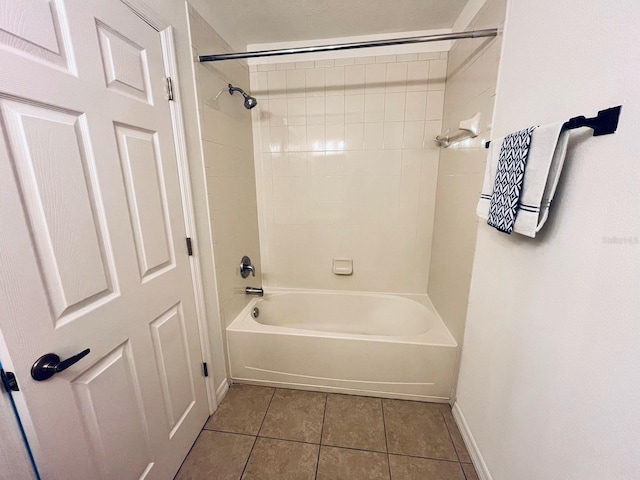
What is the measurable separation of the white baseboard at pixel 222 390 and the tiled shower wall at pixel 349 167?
37.0 inches

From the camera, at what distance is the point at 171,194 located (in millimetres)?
1180

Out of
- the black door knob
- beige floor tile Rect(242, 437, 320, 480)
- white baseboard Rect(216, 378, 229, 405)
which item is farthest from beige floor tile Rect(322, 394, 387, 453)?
the black door knob

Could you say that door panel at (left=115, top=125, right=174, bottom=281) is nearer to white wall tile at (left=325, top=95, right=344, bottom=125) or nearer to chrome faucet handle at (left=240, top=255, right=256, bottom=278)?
chrome faucet handle at (left=240, top=255, right=256, bottom=278)

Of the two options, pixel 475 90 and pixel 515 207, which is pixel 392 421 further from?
pixel 475 90

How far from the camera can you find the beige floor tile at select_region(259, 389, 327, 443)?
145 centimetres

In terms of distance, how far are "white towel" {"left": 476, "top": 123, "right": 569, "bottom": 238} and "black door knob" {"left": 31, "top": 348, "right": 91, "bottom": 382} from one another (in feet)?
4.72

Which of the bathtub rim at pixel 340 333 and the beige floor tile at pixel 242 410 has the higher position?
the bathtub rim at pixel 340 333

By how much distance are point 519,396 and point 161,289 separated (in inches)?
60.3

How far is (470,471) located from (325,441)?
29.1 inches

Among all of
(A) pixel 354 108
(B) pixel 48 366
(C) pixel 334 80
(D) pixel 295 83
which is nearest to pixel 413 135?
(A) pixel 354 108

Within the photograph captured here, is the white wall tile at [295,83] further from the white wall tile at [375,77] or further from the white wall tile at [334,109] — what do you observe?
the white wall tile at [375,77]

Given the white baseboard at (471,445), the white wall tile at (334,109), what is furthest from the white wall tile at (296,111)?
the white baseboard at (471,445)

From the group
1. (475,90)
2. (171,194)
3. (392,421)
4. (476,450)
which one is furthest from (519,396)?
(171,194)

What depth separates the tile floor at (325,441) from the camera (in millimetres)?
1263
